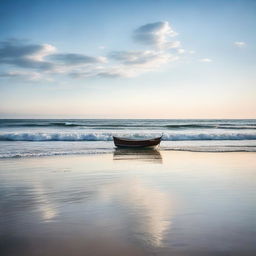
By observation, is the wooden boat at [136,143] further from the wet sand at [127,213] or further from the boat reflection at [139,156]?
the wet sand at [127,213]

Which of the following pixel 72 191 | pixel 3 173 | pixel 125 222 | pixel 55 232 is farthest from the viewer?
pixel 3 173

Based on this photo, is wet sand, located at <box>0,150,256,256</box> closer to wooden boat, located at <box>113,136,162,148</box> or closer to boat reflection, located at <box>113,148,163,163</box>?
boat reflection, located at <box>113,148,163,163</box>

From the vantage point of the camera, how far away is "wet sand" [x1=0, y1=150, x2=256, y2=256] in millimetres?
4727

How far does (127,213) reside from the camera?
21.0 ft

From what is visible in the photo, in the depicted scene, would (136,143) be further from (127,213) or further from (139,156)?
(127,213)

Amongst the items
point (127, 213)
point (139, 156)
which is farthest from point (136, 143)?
point (127, 213)

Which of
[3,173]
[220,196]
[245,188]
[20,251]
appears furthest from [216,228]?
[3,173]

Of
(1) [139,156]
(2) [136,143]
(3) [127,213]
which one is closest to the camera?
(3) [127,213]

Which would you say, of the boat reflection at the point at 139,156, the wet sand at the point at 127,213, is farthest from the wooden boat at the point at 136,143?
the wet sand at the point at 127,213

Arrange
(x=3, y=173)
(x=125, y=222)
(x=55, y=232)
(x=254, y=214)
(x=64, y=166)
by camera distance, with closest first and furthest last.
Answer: (x=55, y=232) → (x=125, y=222) → (x=254, y=214) → (x=3, y=173) → (x=64, y=166)

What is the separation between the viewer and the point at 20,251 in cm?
452

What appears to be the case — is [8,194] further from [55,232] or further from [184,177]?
[184,177]

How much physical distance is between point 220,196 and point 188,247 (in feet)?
11.7

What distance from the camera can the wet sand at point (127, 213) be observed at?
15.5ft
